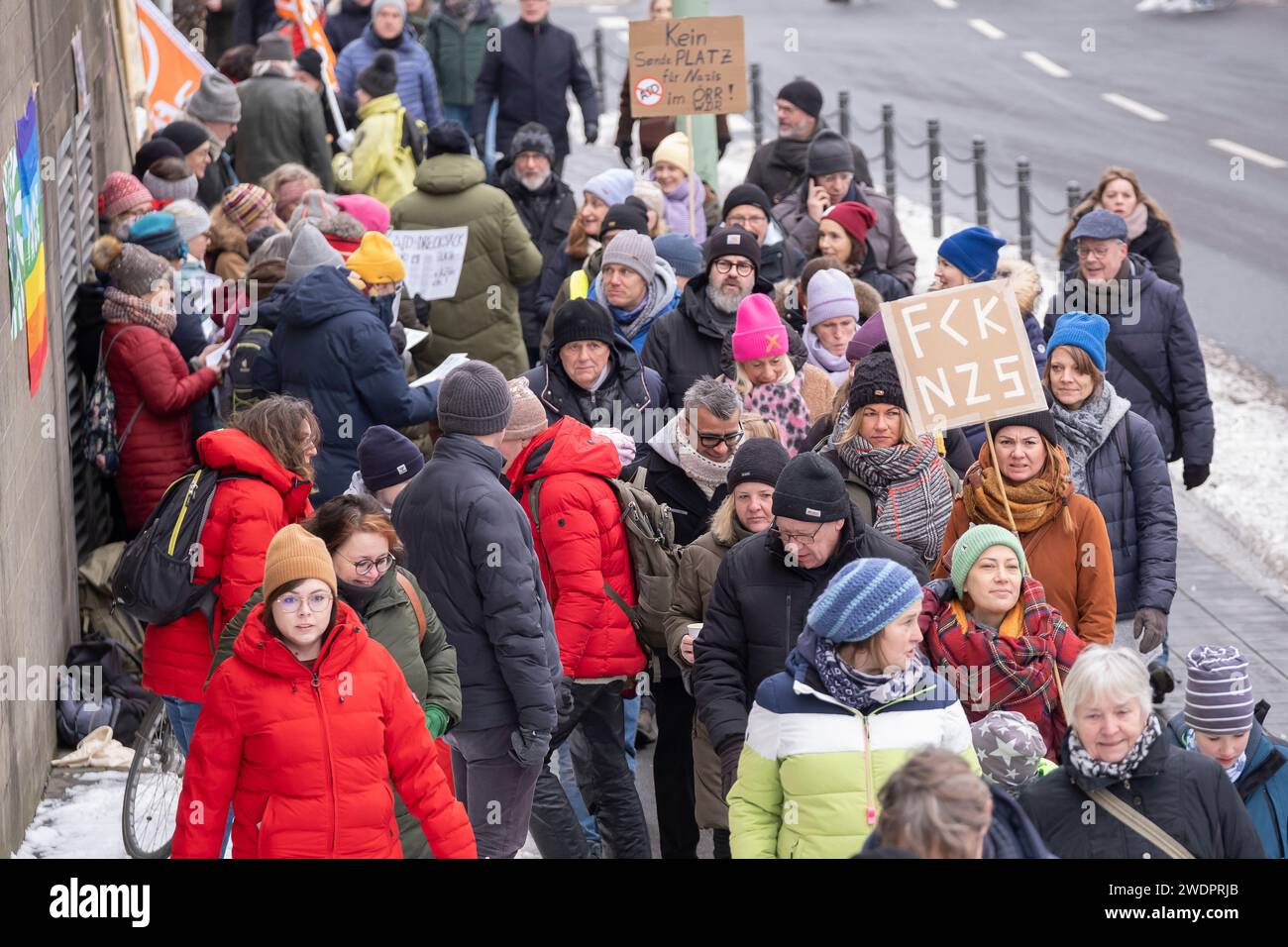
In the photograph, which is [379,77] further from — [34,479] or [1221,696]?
[1221,696]

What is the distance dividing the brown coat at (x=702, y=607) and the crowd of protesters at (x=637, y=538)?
2cm

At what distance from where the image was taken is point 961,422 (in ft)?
22.2

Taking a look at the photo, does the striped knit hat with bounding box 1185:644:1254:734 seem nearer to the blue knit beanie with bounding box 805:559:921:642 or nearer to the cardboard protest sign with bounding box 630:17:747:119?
the blue knit beanie with bounding box 805:559:921:642

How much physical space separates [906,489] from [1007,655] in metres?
1.18

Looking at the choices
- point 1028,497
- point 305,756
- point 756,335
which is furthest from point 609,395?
point 305,756

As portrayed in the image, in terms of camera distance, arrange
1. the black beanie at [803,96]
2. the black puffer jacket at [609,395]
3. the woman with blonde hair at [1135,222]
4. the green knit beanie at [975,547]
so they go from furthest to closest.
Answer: the black beanie at [803,96]
the woman with blonde hair at [1135,222]
the black puffer jacket at [609,395]
the green knit beanie at [975,547]

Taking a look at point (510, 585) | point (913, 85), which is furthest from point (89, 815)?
point (913, 85)

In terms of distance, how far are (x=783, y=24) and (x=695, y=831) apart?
86.4 ft

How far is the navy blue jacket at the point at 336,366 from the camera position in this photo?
27.4 feet

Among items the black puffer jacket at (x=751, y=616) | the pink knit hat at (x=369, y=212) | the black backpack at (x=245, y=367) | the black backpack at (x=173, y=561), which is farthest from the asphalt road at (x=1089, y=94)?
the black backpack at (x=173, y=561)

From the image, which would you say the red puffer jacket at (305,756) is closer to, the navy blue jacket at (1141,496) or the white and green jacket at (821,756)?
the white and green jacket at (821,756)

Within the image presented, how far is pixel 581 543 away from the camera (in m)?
7.03

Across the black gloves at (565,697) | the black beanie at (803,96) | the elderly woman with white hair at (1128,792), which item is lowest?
the black gloves at (565,697)

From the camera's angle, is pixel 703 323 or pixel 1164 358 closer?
pixel 703 323
